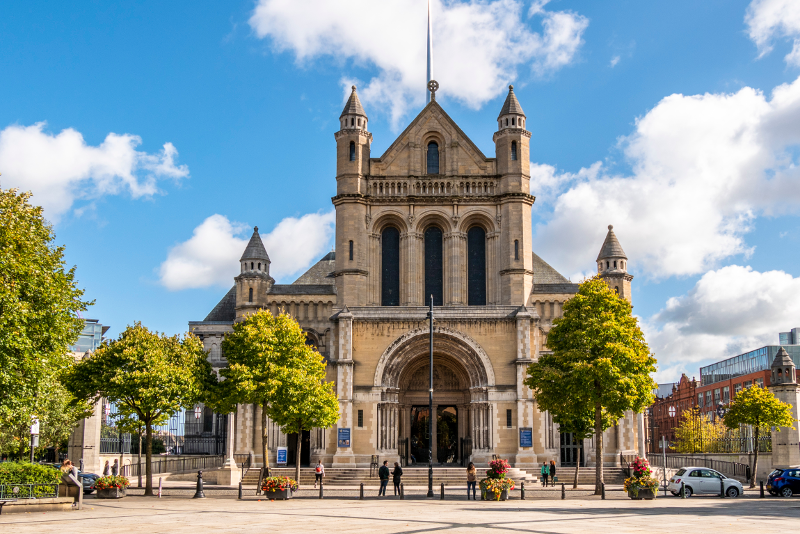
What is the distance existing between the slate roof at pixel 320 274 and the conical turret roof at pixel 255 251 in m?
8.14

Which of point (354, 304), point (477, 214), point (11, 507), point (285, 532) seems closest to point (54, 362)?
point (11, 507)

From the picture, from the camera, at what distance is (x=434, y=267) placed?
160ft

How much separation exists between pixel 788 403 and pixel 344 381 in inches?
975

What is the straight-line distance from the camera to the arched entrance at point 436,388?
43.7 m

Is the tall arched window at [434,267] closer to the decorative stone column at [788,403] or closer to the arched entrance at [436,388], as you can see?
the arched entrance at [436,388]

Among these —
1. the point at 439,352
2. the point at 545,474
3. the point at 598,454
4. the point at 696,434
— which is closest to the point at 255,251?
the point at 439,352

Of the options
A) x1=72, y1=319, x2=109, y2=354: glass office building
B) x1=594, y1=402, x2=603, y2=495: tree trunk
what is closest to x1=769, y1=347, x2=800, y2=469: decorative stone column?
x1=594, y1=402, x2=603, y2=495: tree trunk

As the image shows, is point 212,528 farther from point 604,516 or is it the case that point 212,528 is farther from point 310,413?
point 310,413

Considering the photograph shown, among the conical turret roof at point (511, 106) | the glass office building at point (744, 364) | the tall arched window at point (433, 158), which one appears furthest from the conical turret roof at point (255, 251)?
the glass office building at point (744, 364)

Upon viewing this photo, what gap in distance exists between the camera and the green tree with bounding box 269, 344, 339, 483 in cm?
Answer: 3659

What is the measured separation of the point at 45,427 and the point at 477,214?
28.2m

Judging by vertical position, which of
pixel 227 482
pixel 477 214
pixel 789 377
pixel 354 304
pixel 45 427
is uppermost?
pixel 477 214

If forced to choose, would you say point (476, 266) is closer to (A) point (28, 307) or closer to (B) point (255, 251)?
(B) point (255, 251)

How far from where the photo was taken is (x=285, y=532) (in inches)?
707
